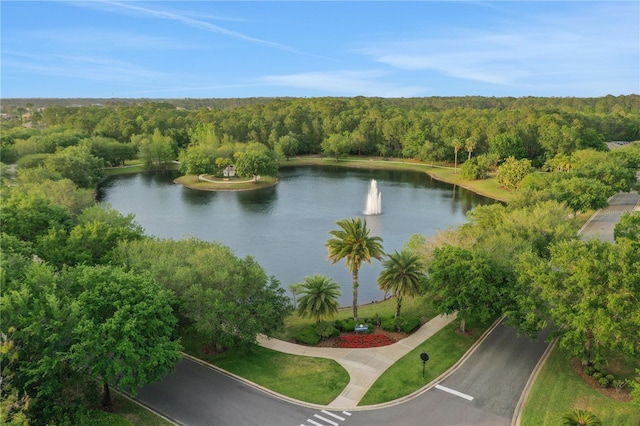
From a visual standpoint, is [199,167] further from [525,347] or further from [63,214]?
[525,347]

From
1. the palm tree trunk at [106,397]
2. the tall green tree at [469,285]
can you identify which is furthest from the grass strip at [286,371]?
the tall green tree at [469,285]

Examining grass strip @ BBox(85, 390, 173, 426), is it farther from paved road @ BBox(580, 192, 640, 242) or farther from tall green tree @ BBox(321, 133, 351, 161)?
tall green tree @ BBox(321, 133, 351, 161)

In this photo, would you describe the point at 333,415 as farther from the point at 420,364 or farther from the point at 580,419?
the point at 580,419

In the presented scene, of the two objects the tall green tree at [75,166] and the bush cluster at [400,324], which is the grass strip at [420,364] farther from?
the tall green tree at [75,166]

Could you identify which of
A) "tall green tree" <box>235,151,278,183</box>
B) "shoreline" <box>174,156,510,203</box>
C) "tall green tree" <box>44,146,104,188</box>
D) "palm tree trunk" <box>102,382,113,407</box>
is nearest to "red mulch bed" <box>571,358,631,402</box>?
"palm tree trunk" <box>102,382,113,407</box>

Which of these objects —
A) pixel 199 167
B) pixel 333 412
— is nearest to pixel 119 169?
pixel 199 167

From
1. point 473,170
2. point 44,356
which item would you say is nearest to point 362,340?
point 44,356
